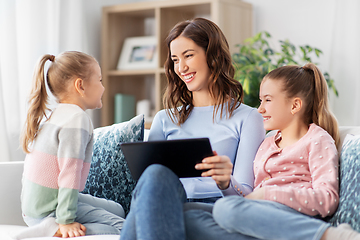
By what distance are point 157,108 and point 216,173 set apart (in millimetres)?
2037

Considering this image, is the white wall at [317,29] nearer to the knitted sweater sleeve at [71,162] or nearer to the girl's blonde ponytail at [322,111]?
the girl's blonde ponytail at [322,111]

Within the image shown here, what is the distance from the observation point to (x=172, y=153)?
1141 millimetres

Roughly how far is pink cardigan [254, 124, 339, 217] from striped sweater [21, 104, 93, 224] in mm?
576

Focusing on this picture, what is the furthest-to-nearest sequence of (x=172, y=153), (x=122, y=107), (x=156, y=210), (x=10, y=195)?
(x=122, y=107) → (x=10, y=195) → (x=172, y=153) → (x=156, y=210)

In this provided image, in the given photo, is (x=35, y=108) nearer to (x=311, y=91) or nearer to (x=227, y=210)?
(x=227, y=210)

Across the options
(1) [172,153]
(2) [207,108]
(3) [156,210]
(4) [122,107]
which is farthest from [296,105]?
(4) [122,107]

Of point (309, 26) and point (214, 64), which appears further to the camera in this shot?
point (309, 26)

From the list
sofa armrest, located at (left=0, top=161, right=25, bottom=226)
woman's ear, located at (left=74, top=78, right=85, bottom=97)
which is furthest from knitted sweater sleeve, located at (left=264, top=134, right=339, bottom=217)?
sofa armrest, located at (left=0, top=161, right=25, bottom=226)

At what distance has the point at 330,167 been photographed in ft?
3.95

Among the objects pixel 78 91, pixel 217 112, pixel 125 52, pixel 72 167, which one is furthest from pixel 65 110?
pixel 125 52

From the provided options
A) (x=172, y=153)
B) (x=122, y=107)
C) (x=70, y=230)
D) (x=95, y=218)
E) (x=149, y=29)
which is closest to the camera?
(x=172, y=153)

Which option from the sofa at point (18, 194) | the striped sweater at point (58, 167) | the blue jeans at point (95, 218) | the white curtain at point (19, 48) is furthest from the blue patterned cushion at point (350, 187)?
the white curtain at point (19, 48)

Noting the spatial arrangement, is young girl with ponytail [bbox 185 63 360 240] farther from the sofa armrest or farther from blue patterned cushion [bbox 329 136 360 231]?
the sofa armrest

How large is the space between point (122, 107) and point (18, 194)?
5.54ft
